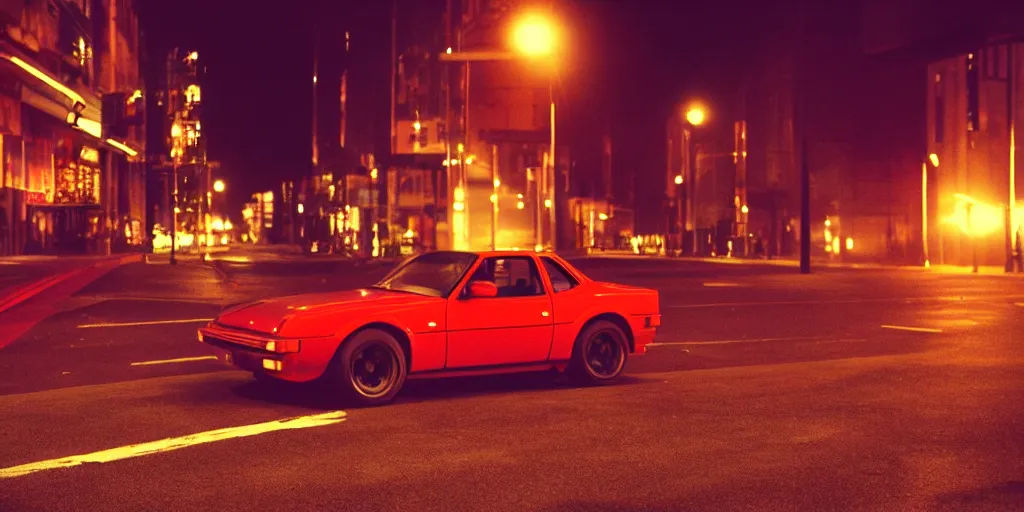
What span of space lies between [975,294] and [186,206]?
107293mm

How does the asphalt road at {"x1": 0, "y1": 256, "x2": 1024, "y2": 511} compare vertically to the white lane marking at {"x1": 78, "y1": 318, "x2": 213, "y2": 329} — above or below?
below

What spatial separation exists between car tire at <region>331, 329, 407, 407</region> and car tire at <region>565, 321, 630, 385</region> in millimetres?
1915

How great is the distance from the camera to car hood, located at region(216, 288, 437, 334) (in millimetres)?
9570

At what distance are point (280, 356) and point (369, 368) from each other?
0.76 meters

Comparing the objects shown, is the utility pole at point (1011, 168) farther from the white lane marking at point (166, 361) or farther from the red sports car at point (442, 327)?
the white lane marking at point (166, 361)

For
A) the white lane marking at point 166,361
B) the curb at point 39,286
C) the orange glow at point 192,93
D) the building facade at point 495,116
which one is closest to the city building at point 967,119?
the curb at point 39,286

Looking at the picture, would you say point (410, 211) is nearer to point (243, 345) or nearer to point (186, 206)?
point (186, 206)

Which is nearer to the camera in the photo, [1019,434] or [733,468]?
[733,468]

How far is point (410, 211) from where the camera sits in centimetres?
12062

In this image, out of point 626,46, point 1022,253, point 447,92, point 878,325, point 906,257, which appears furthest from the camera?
point 626,46

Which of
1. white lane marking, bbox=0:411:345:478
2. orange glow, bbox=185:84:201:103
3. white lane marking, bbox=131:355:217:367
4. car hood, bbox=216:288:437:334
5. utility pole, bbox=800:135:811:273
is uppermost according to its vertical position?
orange glow, bbox=185:84:201:103

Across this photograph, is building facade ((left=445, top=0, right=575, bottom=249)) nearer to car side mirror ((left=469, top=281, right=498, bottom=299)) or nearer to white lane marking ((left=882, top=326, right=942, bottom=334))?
white lane marking ((left=882, top=326, right=942, bottom=334))

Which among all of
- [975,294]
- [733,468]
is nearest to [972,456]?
[733,468]

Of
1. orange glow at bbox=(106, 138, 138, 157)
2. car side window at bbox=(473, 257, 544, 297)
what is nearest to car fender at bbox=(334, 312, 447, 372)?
car side window at bbox=(473, 257, 544, 297)
